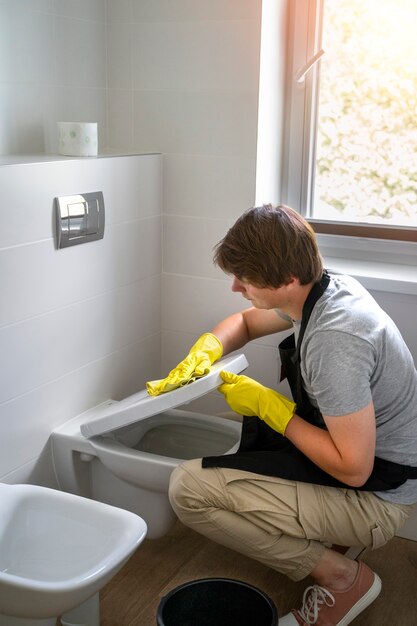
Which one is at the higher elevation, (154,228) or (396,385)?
(154,228)

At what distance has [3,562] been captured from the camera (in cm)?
175

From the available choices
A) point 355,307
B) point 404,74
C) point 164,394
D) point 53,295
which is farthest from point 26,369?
point 404,74

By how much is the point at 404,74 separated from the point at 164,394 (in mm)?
1259

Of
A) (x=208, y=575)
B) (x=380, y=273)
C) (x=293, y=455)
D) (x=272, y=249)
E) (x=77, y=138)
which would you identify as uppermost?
(x=77, y=138)

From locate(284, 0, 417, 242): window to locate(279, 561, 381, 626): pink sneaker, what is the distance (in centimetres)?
111

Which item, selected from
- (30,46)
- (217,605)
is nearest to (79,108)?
(30,46)

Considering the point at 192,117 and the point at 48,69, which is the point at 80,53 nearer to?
the point at 48,69

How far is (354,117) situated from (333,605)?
4.85 feet

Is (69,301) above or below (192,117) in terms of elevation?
below

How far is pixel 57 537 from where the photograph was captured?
1781 mm

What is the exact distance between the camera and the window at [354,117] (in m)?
2.34

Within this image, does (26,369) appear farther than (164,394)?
Yes

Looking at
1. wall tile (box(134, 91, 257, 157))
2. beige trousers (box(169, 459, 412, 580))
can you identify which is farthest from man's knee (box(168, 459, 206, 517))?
wall tile (box(134, 91, 257, 157))

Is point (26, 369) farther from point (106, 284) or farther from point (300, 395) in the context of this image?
point (300, 395)
